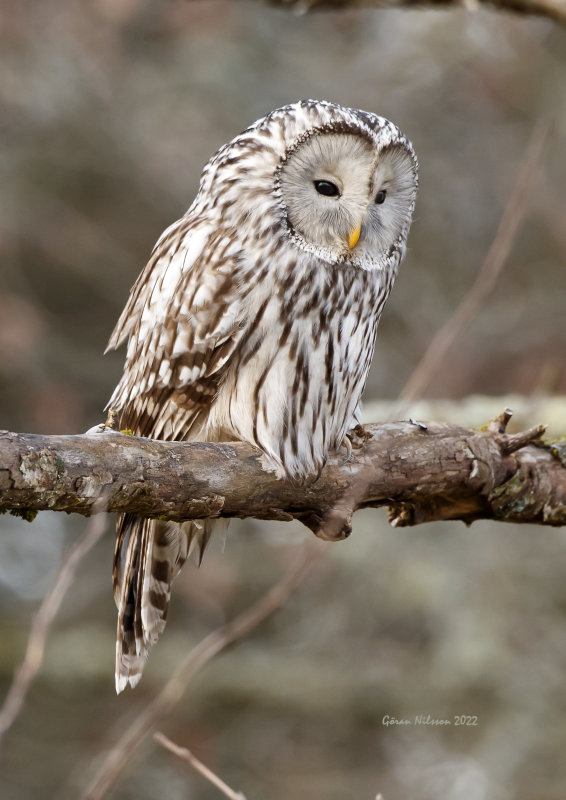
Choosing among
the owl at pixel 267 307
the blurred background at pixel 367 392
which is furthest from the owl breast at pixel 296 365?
the blurred background at pixel 367 392

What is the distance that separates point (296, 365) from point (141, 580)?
1047mm

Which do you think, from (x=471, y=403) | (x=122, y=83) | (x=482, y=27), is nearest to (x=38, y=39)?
(x=122, y=83)

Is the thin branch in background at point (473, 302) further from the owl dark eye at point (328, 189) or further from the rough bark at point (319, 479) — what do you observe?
the owl dark eye at point (328, 189)

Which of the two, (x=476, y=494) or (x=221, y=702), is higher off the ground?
(x=476, y=494)

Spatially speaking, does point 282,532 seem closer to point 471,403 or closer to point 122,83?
point 471,403

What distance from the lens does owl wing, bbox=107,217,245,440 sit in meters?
3.79

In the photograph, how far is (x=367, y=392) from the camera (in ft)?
28.0

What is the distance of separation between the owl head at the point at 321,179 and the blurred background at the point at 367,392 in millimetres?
4074

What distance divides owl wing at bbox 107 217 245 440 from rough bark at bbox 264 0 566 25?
1.25 m

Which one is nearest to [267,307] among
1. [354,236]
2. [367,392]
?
[354,236]

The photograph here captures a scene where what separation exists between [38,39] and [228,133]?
1.77 meters

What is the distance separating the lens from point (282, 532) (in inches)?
318

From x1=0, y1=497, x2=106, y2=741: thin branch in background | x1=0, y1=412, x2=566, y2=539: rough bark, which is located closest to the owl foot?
x1=0, y1=412, x2=566, y2=539: rough bark

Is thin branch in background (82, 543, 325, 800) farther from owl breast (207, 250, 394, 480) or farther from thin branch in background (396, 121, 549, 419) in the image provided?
owl breast (207, 250, 394, 480)
